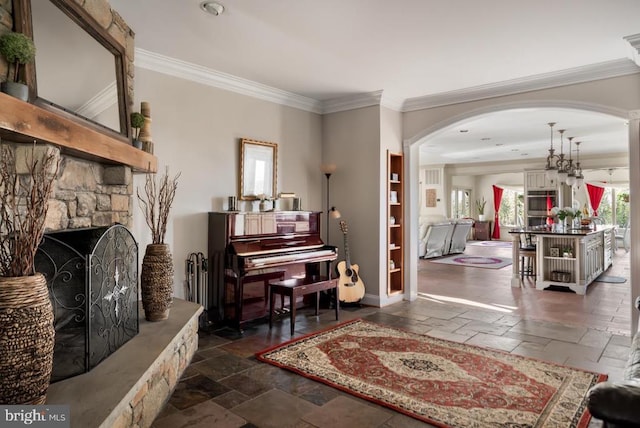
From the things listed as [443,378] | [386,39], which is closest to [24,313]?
[443,378]

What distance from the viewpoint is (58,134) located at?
6.05 feet

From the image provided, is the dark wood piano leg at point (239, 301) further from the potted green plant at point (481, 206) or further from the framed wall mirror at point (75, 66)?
the potted green plant at point (481, 206)

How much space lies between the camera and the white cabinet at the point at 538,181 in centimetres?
1207

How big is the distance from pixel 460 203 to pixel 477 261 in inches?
259

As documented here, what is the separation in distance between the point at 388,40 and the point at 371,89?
1468 millimetres

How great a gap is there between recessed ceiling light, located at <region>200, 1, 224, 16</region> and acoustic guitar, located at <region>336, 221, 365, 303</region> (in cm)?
312

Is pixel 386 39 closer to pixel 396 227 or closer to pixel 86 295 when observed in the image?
pixel 396 227

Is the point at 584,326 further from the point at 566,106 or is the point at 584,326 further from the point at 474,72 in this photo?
the point at 474,72

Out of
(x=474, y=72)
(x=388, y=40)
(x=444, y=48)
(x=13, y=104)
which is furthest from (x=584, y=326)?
(x=13, y=104)

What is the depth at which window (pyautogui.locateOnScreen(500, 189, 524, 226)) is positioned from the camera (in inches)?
597

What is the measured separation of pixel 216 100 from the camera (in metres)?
4.45

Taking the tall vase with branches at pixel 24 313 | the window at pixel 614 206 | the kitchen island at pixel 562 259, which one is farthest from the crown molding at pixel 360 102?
the window at pixel 614 206

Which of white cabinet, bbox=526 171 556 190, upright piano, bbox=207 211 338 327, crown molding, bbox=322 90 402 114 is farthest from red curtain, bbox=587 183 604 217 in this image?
upright piano, bbox=207 211 338 327

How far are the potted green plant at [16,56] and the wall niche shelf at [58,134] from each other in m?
0.09
